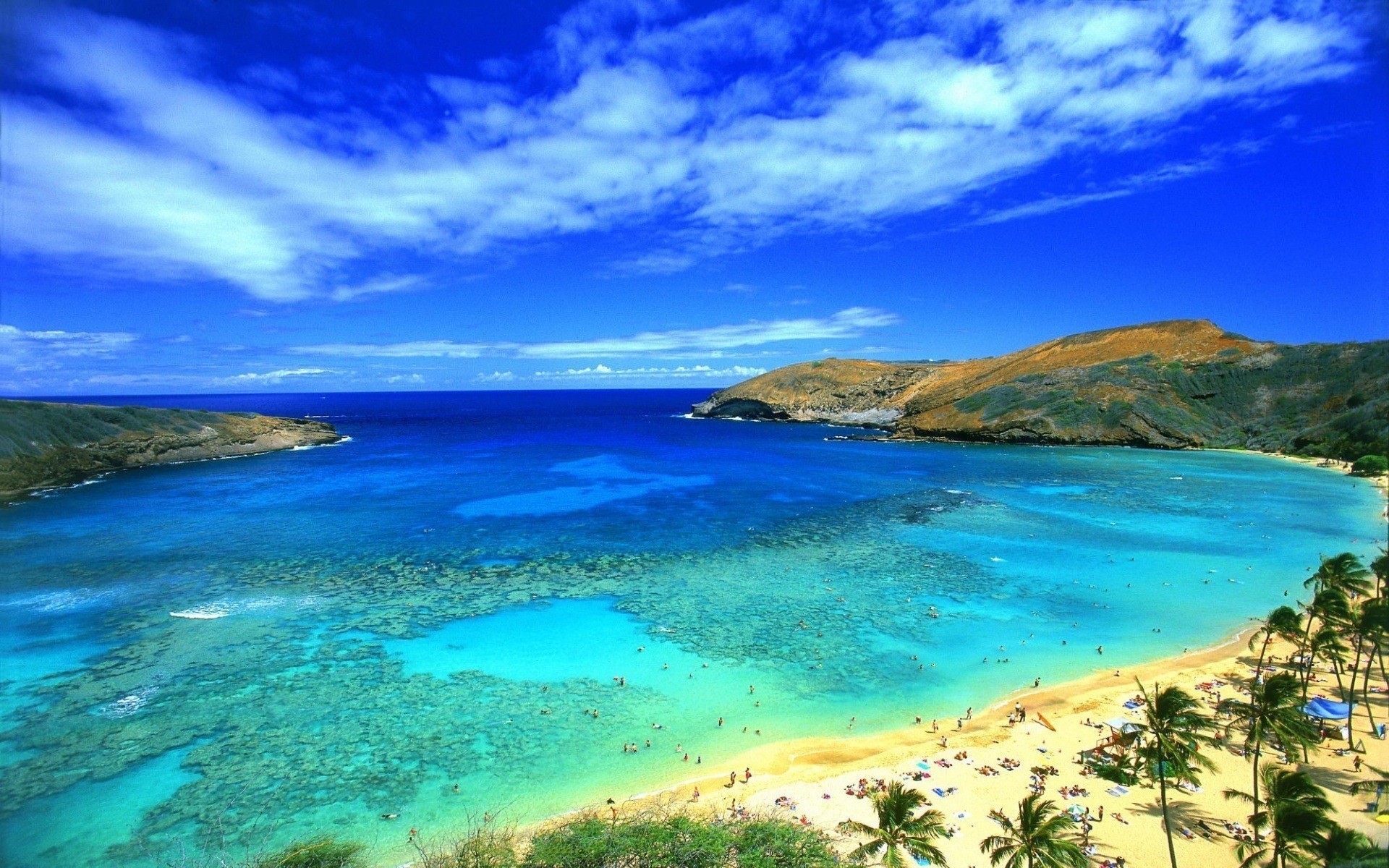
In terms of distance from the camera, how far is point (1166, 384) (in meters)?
79.6

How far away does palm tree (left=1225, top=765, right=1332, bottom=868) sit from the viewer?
9.02 meters

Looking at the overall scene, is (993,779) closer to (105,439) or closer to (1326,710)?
(1326,710)

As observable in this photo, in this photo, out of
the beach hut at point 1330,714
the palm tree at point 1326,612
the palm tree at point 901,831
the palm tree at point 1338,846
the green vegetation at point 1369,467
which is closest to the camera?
the palm tree at point 1338,846

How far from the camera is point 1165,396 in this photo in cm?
7819

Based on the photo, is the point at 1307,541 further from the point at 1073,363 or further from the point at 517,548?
the point at 1073,363

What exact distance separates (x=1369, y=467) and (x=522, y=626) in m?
67.2

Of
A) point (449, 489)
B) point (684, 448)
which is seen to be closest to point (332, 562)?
point (449, 489)

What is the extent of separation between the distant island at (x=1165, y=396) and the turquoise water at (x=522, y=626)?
22.2 metres

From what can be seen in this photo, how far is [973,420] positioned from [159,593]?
8614cm

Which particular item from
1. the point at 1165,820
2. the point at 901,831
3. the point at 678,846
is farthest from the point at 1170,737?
the point at 678,846

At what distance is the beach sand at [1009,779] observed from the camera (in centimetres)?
1248

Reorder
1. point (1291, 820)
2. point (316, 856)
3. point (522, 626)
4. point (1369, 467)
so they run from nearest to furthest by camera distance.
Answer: point (1291, 820)
point (316, 856)
point (522, 626)
point (1369, 467)

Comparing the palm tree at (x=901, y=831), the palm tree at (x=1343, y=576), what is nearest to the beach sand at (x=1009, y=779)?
the palm tree at (x=901, y=831)

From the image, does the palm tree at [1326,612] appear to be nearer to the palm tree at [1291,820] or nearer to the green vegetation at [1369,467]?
the palm tree at [1291,820]
